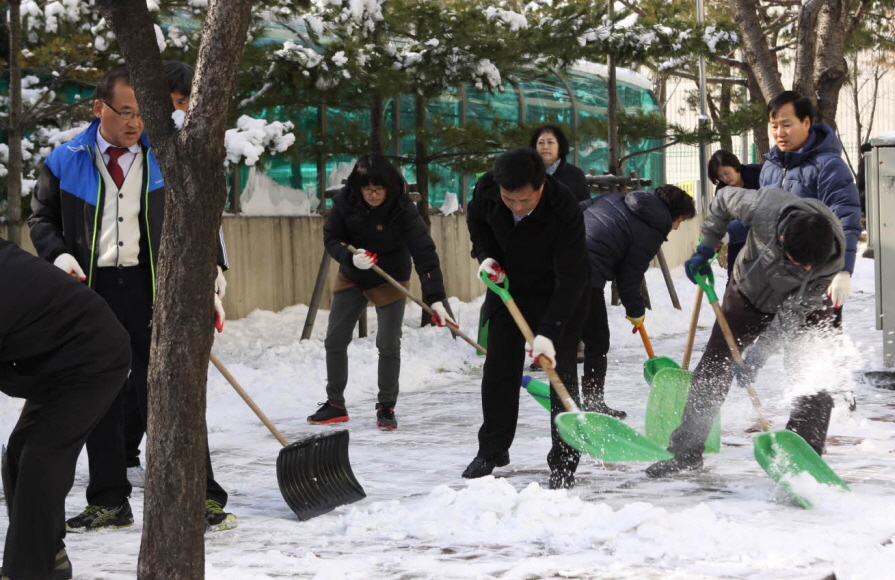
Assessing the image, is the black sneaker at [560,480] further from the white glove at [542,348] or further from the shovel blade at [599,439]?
the white glove at [542,348]

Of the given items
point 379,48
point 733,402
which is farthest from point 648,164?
point 733,402

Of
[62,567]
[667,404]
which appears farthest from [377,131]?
[62,567]

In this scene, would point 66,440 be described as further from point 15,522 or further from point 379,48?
point 379,48

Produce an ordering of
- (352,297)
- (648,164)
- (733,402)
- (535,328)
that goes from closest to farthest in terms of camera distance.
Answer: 1. (535,328)
2. (352,297)
3. (733,402)
4. (648,164)

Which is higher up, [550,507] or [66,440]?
[66,440]

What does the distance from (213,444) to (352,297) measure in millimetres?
1273

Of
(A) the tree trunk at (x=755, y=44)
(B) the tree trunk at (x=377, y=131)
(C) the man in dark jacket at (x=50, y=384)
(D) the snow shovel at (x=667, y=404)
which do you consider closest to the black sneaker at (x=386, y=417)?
(D) the snow shovel at (x=667, y=404)

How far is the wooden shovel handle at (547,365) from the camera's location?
502cm

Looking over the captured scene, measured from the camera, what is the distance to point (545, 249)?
5203 millimetres

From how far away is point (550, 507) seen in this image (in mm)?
4531

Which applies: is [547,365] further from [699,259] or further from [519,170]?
[699,259]

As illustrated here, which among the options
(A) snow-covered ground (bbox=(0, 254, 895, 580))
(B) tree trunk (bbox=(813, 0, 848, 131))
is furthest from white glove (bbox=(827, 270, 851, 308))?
(B) tree trunk (bbox=(813, 0, 848, 131))

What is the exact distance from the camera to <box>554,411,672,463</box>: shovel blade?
490 centimetres

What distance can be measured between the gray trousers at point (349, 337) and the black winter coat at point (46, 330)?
11.7 ft
